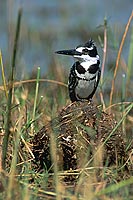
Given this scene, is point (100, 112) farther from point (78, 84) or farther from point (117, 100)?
point (117, 100)

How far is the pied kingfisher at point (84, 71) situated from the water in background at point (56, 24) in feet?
9.53

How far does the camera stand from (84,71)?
609 cm

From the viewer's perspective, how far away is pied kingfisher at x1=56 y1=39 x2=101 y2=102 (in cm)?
601

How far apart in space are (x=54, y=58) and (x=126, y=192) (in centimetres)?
509

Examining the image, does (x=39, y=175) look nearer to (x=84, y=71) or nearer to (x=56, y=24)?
(x=84, y=71)

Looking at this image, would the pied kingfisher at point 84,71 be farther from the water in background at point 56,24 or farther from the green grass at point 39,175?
the water in background at point 56,24

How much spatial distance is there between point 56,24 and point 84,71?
20.0ft

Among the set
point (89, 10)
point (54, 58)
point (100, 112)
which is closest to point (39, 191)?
point (100, 112)

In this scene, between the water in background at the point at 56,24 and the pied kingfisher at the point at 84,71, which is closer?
the pied kingfisher at the point at 84,71

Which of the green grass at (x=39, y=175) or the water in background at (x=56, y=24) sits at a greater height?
the water in background at (x=56, y=24)

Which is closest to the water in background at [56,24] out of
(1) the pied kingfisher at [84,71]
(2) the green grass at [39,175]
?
(1) the pied kingfisher at [84,71]

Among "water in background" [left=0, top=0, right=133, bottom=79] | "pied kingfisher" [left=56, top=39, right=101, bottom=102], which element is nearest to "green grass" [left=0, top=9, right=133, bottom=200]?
"pied kingfisher" [left=56, top=39, right=101, bottom=102]

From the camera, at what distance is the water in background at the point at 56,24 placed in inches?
403

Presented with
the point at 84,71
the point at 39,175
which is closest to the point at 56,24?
the point at 84,71
